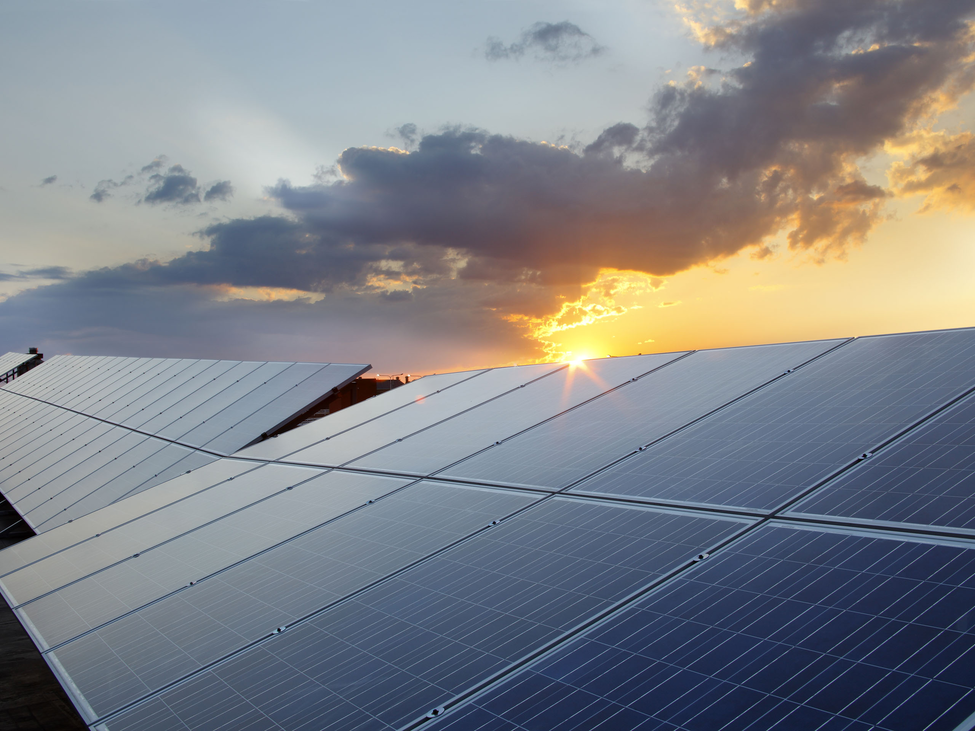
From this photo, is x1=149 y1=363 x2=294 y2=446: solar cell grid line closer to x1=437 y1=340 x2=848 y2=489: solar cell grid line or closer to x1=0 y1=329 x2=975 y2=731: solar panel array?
x1=0 y1=329 x2=975 y2=731: solar panel array

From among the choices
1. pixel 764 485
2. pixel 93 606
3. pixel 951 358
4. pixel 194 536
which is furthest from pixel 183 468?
pixel 951 358

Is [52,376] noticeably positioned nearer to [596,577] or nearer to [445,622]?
[445,622]

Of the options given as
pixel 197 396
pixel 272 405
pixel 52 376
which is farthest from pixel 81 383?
pixel 272 405

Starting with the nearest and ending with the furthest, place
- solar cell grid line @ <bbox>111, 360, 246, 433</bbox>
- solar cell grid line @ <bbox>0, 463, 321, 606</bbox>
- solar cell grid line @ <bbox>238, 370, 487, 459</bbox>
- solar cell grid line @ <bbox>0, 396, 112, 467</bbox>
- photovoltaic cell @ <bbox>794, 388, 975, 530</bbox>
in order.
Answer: photovoltaic cell @ <bbox>794, 388, 975, 530</bbox>, solar cell grid line @ <bbox>0, 463, 321, 606</bbox>, solar cell grid line @ <bbox>238, 370, 487, 459</bbox>, solar cell grid line @ <bbox>111, 360, 246, 433</bbox>, solar cell grid line @ <bbox>0, 396, 112, 467</bbox>

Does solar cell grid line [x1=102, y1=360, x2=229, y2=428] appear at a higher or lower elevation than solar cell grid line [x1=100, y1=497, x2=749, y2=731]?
higher

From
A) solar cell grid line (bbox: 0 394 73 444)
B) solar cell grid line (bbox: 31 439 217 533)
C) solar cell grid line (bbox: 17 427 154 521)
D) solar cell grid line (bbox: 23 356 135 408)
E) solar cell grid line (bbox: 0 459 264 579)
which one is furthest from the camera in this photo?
solar cell grid line (bbox: 23 356 135 408)

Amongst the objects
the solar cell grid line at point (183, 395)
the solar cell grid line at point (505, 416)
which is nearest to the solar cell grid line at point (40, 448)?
the solar cell grid line at point (183, 395)

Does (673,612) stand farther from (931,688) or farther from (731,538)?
(931,688)

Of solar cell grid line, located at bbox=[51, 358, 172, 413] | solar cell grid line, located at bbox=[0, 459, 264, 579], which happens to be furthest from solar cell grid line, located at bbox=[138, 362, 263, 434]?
solar cell grid line, located at bbox=[0, 459, 264, 579]
